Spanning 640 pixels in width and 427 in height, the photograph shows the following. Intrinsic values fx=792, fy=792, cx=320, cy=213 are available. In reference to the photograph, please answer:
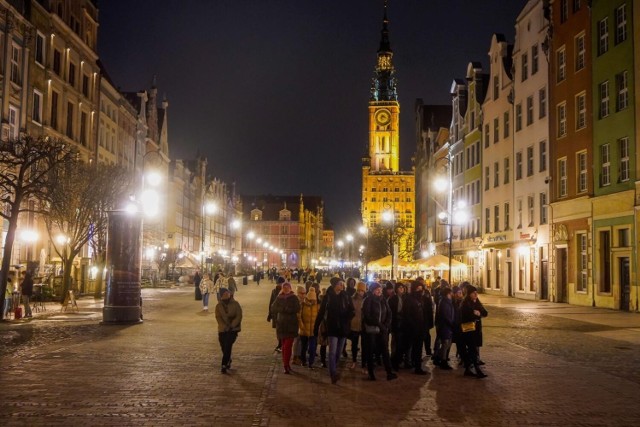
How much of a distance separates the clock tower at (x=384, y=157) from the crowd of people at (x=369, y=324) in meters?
161

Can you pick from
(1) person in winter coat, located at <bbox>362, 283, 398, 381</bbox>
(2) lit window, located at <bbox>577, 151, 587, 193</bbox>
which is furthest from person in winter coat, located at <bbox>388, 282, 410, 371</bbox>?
(2) lit window, located at <bbox>577, 151, 587, 193</bbox>

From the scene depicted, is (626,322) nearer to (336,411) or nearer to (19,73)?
(336,411)

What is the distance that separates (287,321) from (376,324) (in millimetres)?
1763

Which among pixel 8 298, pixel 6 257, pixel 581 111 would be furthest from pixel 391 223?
pixel 6 257

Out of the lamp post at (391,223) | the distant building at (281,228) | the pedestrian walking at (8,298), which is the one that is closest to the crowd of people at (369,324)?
the pedestrian walking at (8,298)

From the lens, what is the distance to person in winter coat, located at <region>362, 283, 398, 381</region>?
14547 mm

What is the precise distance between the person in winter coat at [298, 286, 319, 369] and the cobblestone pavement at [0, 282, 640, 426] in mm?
692

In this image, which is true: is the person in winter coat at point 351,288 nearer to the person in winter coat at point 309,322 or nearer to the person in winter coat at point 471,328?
the person in winter coat at point 309,322

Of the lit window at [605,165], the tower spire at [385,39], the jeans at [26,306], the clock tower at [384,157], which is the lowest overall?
the jeans at [26,306]

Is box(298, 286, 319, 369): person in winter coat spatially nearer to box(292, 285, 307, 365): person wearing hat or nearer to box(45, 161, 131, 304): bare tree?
box(292, 285, 307, 365): person wearing hat

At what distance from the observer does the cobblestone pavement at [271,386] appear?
10758mm

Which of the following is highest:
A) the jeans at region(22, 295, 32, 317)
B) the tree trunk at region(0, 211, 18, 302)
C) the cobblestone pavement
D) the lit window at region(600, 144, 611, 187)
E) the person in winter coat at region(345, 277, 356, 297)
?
the lit window at region(600, 144, 611, 187)

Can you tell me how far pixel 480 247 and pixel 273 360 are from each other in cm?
4104

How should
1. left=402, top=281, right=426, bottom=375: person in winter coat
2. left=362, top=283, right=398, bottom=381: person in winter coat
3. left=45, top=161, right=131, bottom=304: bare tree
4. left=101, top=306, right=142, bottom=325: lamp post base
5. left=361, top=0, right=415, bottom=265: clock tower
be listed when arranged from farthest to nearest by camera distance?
left=361, top=0, right=415, bottom=265: clock tower, left=45, top=161, right=131, bottom=304: bare tree, left=101, top=306, right=142, bottom=325: lamp post base, left=402, top=281, right=426, bottom=375: person in winter coat, left=362, top=283, right=398, bottom=381: person in winter coat
